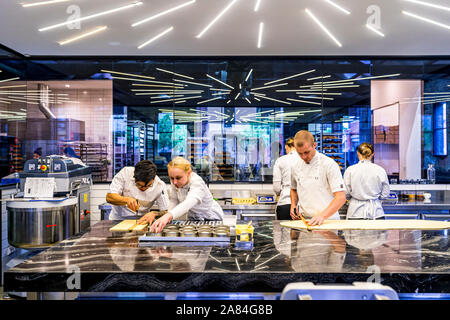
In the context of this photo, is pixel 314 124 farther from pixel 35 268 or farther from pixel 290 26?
pixel 35 268

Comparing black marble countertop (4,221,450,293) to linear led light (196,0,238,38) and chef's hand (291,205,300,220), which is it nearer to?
chef's hand (291,205,300,220)

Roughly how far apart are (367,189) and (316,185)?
968 millimetres

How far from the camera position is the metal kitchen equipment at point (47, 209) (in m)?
3.59

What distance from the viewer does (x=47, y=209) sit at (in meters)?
3.64

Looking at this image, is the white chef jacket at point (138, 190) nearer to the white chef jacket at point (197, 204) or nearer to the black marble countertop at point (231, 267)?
the white chef jacket at point (197, 204)

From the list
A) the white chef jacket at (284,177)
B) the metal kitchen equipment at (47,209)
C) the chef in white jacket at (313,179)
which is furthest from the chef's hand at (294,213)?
the metal kitchen equipment at (47,209)

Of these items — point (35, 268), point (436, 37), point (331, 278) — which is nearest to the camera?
point (331, 278)

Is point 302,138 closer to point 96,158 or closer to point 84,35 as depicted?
point 84,35

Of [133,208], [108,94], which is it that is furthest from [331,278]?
[108,94]

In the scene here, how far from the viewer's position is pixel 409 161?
5.55m

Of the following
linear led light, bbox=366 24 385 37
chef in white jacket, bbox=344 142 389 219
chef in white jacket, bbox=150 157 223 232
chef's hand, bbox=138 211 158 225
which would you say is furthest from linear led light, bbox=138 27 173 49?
chef in white jacket, bbox=344 142 389 219

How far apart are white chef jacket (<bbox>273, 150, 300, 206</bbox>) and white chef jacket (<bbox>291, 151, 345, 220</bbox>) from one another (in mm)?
1166

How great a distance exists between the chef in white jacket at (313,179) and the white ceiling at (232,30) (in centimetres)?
148
